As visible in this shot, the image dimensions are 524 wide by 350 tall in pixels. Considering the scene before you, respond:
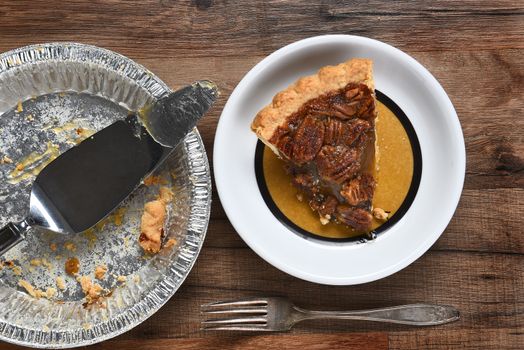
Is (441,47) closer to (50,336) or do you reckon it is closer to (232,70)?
(232,70)

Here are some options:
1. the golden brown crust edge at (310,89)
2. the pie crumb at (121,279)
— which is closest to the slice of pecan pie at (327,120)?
the golden brown crust edge at (310,89)

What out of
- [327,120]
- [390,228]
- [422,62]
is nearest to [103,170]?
[327,120]

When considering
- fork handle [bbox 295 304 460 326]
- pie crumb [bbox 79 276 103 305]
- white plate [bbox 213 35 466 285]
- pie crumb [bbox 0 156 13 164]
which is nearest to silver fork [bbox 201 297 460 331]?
fork handle [bbox 295 304 460 326]

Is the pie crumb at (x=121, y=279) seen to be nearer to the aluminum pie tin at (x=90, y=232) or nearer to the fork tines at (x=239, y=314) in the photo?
the aluminum pie tin at (x=90, y=232)

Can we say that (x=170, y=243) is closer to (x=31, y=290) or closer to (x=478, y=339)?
(x=31, y=290)

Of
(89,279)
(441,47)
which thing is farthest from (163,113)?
(441,47)

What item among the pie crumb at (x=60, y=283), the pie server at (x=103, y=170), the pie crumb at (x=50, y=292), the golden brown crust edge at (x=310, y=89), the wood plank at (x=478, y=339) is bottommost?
the wood plank at (x=478, y=339)
